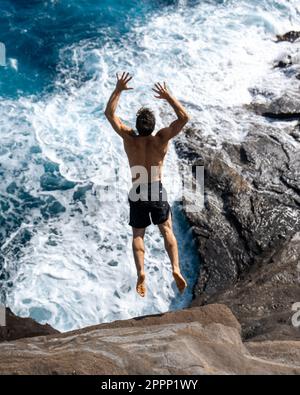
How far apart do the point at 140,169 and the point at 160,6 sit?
10181 mm

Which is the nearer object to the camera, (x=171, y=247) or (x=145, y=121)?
(x=145, y=121)

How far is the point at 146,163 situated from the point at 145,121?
1.55 feet

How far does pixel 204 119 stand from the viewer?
11125mm

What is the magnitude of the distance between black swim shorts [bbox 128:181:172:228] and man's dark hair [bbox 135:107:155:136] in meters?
0.60

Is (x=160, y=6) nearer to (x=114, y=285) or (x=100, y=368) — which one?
(x=114, y=285)

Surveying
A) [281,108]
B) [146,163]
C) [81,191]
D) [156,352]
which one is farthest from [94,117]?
[156,352]

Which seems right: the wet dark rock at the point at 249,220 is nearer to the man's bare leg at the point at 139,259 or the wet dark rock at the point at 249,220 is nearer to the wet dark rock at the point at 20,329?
the man's bare leg at the point at 139,259

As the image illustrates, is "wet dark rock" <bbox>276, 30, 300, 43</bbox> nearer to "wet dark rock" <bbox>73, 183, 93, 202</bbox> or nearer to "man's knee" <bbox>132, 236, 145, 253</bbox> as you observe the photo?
"wet dark rock" <bbox>73, 183, 93, 202</bbox>

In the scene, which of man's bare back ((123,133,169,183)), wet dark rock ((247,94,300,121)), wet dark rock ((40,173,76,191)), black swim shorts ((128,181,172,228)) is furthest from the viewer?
wet dark rock ((247,94,300,121))

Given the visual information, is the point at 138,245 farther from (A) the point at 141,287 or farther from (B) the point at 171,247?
(A) the point at 141,287

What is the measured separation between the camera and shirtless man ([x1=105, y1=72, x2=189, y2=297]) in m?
6.00

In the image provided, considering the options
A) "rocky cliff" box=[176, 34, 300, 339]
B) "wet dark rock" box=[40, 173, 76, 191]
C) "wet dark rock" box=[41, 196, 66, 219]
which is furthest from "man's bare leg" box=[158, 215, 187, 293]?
"wet dark rock" box=[40, 173, 76, 191]

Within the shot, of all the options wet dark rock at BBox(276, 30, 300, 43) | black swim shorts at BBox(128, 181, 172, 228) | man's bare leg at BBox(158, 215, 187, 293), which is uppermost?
wet dark rock at BBox(276, 30, 300, 43)

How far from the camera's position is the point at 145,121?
5977 mm
